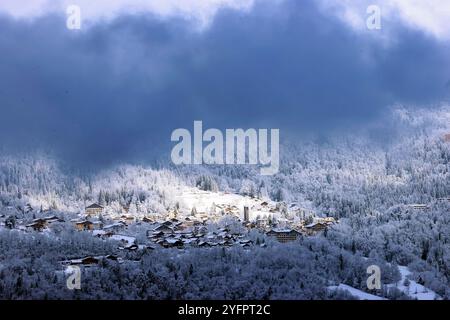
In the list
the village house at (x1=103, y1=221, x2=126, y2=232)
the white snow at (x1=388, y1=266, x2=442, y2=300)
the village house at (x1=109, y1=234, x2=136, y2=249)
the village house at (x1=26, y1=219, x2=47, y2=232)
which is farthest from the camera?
the village house at (x1=103, y1=221, x2=126, y2=232)

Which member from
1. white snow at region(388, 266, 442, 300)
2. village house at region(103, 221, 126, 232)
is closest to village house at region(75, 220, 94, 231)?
village house at region(103, 221, 126, 232)

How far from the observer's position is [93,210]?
31453 millimetres

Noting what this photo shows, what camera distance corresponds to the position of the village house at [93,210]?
31016 mm

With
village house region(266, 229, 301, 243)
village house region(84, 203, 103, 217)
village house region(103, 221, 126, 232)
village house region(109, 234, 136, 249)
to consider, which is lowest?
village house region(109, 234, 136, 249)

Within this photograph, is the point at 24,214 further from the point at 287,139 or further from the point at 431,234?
the point at 431,234

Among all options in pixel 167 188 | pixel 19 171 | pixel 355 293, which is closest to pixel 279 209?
pixel 167 188

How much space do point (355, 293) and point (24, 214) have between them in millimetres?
17061

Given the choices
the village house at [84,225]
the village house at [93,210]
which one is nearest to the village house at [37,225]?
the village house at [84,225]

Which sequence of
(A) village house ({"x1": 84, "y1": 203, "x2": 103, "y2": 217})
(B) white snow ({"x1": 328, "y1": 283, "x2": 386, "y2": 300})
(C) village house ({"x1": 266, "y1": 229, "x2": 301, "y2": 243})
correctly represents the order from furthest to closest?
(A) village house ({"x1": 84, "y1": 203, "x2": 103, "y2": 217}) < (C) village house ({"x1": 266, "y1": 229, "x2": 301, "y2": 243}) < (B) white snow ({"x1": 328, "y1": 283, "x2": 386, "y2": 300})

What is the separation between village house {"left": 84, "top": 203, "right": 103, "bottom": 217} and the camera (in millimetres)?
31016

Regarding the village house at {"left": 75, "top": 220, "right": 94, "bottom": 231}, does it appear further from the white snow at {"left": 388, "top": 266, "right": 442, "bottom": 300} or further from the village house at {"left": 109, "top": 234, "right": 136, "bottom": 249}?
the white snow at {"left": 388, "top": 266, "right": 442, "bottom": 300}

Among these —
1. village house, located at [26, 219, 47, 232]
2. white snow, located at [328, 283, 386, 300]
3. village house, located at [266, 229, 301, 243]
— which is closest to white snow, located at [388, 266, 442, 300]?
white snow, located at [328, 283, 386, 300]

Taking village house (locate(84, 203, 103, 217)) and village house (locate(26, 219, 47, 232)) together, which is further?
village house (locate(84, 203, 103, 217))

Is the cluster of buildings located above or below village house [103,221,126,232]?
below
